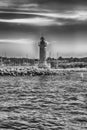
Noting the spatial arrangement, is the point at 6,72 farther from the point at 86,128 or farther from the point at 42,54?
the point at 86,128

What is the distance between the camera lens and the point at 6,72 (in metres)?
76.1

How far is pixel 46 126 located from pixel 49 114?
8.67ft

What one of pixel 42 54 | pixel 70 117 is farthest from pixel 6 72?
pixel 70 117

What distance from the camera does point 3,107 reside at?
1994cm

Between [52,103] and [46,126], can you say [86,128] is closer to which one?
[46,126]

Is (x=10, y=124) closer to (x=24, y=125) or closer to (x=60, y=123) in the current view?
(x=24, y=125)

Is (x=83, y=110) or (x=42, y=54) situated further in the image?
(x=42, y=54)

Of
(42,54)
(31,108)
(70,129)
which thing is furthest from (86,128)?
(42,54)

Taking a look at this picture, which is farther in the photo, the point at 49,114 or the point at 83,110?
the point at 83,110

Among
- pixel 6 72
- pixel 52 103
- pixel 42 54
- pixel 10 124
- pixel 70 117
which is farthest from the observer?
pixel 42 54

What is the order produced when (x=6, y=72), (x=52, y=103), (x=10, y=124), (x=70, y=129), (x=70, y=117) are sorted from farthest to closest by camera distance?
(x=6, y=72), (x=52, y=103), (x=70, y=117), (x=10, y=124), (x=70, y=129)

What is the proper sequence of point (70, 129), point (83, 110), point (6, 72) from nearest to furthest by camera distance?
1. point (70, 129)
2. point (83, 110)
3. point (6, 72)

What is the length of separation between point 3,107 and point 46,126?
531 centimetres

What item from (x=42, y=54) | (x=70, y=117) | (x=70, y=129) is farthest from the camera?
(x=42, y=54)
